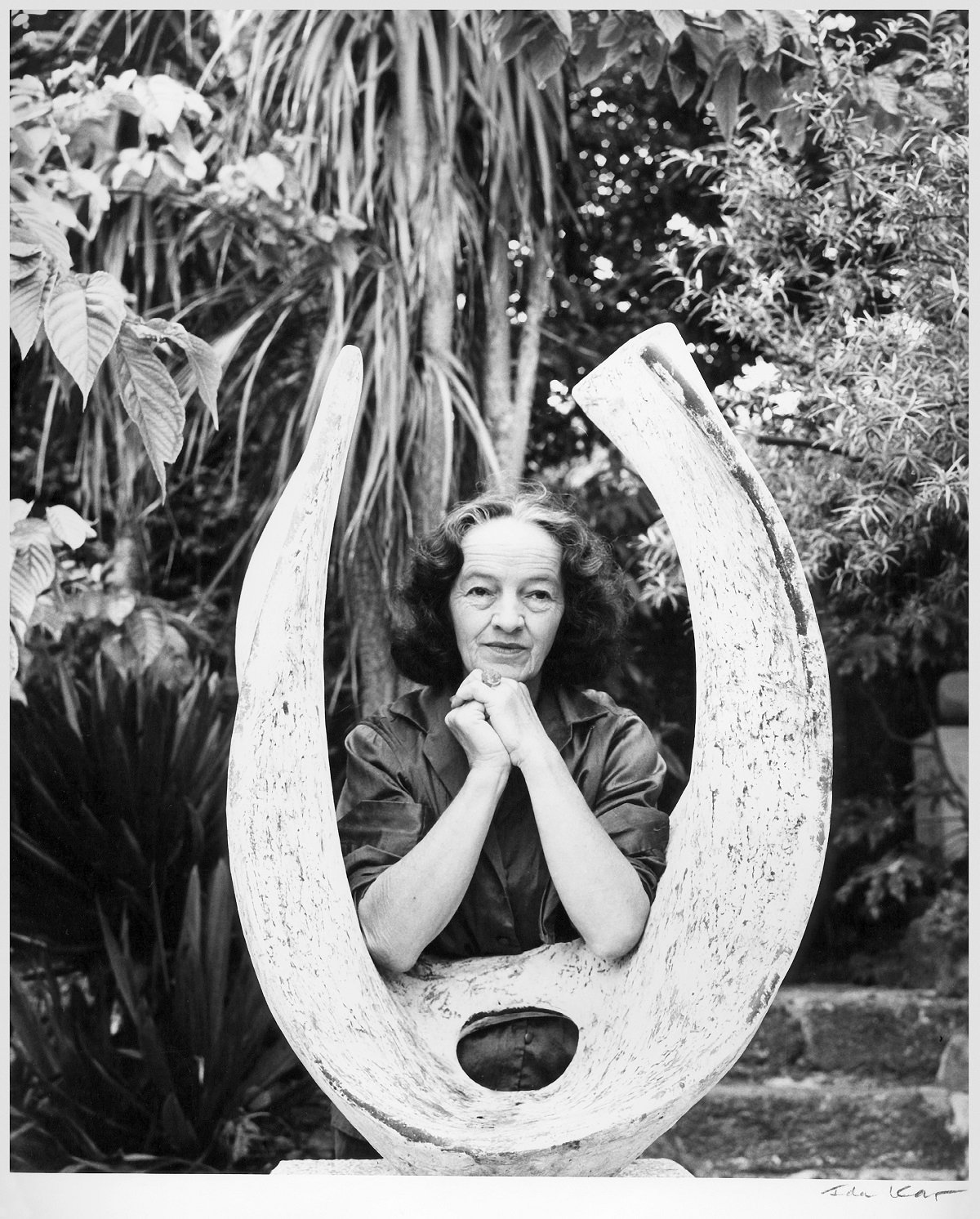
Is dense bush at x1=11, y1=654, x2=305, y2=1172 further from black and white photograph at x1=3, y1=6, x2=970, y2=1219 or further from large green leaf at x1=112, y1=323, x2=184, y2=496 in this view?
large green leaf at x1=112, y1=323, x2=184, y2=496

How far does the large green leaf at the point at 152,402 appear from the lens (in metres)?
2.05

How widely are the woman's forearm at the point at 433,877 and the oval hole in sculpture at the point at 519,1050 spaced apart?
0.17 meters

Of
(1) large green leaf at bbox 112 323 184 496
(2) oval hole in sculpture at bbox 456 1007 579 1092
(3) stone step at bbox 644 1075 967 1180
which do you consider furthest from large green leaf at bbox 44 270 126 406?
(3) stone step at bbox 644 1075 967 1180

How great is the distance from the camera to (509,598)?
1.84m

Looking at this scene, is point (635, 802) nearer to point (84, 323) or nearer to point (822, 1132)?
point (84, 323)

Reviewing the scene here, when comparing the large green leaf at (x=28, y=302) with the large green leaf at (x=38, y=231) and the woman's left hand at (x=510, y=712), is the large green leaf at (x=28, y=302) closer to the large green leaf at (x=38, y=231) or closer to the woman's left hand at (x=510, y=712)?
the large green leaf at (x=38, y=231)

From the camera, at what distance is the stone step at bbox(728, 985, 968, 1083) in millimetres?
3229

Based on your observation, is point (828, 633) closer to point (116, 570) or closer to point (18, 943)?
point (116, 570)

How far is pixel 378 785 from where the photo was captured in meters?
1.87

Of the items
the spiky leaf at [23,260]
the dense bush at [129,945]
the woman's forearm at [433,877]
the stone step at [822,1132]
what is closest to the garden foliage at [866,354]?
the stone step at [822,1132]

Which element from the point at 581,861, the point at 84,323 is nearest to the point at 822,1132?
the point at 581,861

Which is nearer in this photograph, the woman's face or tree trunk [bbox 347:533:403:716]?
the woman's face

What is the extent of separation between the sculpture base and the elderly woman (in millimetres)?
66

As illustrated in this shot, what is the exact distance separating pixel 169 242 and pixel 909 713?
2.08 metres
